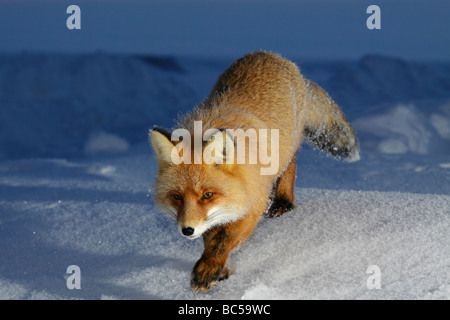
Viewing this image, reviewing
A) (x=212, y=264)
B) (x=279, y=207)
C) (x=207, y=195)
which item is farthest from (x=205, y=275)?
(x=279, y=207)

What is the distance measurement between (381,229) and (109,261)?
6.54ft

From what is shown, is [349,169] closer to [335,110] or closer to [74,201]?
[335,110]

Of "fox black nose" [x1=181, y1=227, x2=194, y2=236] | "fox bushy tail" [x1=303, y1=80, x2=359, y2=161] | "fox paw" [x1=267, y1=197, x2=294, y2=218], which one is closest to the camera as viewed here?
"fox black nose" [x1=181, y1=227, x2=194, y2=236]

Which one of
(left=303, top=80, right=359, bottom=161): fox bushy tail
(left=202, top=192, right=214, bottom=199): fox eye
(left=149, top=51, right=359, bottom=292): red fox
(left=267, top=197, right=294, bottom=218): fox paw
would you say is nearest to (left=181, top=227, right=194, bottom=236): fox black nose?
(left=149, top=51, right=359, bottom=292): red fox

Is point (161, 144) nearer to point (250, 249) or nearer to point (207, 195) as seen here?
point (207, 195)

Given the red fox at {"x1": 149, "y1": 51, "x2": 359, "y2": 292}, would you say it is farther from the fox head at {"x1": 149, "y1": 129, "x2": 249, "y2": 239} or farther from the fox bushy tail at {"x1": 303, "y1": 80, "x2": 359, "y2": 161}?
the fox bushy tail at {"x1": 303, "y1": 80, "x2": 359, "y2": 161}

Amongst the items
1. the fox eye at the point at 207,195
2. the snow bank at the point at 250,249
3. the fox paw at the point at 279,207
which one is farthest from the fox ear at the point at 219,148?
the fox paw at the point at 279,207

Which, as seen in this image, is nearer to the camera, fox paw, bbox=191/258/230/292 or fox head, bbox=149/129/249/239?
fox head, bbox=149/129/249/239

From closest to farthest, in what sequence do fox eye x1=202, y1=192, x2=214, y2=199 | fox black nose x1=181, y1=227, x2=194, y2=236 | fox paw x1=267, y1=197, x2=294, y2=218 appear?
fox black nose x1=181, y1=227, x2=194, y2=236 → fox eye x1=202, y1=192, x2=214, y2=199 → fox paw x1=267, y1=197, x2=294, y2=218

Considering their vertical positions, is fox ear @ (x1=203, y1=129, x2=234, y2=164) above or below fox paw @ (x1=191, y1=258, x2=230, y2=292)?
above

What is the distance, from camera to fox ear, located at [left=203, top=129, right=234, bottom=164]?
3.05 m

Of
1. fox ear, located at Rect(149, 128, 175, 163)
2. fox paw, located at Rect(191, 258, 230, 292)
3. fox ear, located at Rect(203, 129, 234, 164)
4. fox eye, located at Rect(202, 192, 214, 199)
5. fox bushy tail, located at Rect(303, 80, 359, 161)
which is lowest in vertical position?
fox paw, located at Rect(191, 258, 230, 292)

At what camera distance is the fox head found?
299 centimetres
